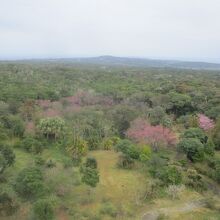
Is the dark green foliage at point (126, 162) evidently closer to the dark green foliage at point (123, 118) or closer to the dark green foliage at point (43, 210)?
the dark green foliage at point (43, 210)

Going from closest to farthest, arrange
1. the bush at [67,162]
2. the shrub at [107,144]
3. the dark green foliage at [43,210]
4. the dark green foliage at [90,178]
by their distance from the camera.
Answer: the dark green foliage at [43,210] < the dark green foliage at [90,178] < the bush at [67,162] < the shrub at [107,144]

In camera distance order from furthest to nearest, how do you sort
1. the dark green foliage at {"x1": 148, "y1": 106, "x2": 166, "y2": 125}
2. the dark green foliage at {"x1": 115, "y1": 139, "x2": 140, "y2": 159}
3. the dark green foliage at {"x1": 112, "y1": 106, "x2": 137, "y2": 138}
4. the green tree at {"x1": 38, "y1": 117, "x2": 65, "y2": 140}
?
the dark green foliage at {"x1": 148, "y1": 106, "x2": 166, "y2": 125}
the dark green foliage at {"x1": 112, "y1": 106, "x2": 137, "y2": 138}
the green tree at {"x1": 38, "y1": 117, "x2": 65, "y2": 140}
the dark green foliage at {"x1": 115, "y1": 139, "x2": 140, "y2": 159}

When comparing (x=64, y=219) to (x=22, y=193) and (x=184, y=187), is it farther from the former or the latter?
(x=184, y=187)

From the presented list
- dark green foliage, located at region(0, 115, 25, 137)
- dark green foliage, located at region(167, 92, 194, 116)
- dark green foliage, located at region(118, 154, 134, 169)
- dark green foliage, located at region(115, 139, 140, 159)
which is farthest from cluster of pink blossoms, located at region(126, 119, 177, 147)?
dark green foliage, located at region(167, 92, 194, 116)

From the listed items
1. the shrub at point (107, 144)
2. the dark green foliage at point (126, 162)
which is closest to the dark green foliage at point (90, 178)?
the dark green foliage at point (126, 162)

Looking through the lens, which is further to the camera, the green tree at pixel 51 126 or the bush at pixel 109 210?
the green tree at pixel 51 126

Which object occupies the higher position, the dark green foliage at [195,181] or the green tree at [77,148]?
the green tree at [77,148]

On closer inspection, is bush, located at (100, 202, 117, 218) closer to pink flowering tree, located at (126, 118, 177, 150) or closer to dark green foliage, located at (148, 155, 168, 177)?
dark green foliage, located at (148, 155, 168, 177)
